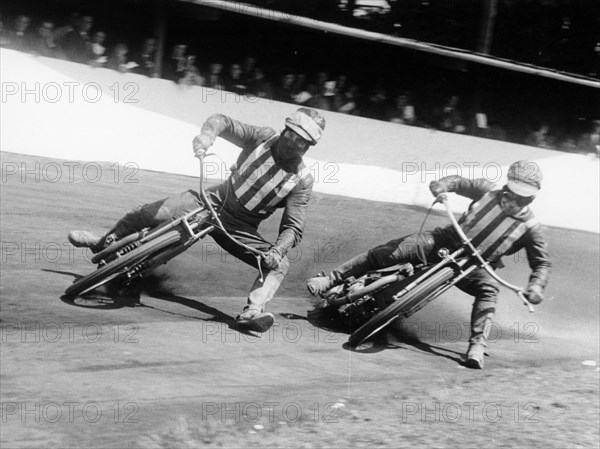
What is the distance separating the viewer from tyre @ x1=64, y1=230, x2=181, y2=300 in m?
7.03

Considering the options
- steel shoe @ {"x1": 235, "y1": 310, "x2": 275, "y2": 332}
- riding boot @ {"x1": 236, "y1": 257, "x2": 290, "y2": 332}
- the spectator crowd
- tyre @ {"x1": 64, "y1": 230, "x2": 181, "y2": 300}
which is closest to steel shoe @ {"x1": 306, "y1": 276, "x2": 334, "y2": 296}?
riding boot @ {"x1": 236, "y1": 257, "x2": 290, "y2": 332}

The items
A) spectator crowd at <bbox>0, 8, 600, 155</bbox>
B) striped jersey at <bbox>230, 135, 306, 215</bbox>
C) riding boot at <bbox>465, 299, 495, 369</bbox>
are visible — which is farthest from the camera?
spectator crowd at <bbox>0, 8, 600, 155</bbox>

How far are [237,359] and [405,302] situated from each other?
1634 millimetres

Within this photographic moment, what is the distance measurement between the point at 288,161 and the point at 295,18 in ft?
8.85

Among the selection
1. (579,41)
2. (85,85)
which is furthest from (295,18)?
(579,41)

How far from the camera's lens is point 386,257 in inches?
324

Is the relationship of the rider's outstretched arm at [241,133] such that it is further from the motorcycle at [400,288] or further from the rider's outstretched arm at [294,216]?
the motorcycle at [400,288]

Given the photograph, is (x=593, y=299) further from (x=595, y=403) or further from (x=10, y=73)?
(x=10, y=73)

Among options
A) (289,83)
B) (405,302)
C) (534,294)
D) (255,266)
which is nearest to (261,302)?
(255,266)

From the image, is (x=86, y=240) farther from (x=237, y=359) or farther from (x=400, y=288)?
(x=400, y=288)

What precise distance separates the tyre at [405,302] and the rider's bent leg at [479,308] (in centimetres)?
42

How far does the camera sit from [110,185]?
8.73m

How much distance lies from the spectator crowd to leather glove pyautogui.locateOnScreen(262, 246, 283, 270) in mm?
2641

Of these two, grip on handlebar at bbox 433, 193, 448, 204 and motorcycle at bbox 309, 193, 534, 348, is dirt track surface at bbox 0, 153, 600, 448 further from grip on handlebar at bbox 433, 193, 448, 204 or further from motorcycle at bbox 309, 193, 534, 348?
grip on handlebar at bbox 433, 193, 448, 204
